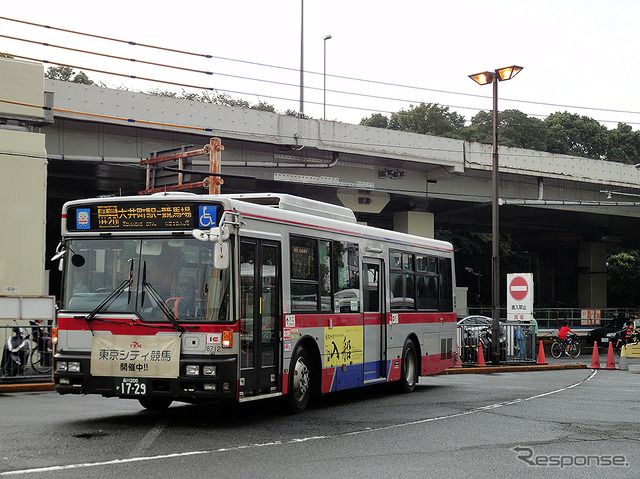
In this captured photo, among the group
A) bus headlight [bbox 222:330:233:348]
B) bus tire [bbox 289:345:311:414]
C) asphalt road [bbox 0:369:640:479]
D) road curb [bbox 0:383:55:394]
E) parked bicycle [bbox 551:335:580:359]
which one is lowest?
parked bicycle [bbox 551:335:580:359]

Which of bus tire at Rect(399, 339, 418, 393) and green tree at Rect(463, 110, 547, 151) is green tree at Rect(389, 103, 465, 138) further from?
bus tire at Rect(399, 339, 418, 393)

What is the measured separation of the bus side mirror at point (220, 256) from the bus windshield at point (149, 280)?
38cm

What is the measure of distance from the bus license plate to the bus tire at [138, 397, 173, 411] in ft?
6.42

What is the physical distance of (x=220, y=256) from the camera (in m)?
10.6

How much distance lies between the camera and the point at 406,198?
4006cm

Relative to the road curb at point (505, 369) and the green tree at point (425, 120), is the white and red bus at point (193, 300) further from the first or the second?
the green tree at point (425, 120)

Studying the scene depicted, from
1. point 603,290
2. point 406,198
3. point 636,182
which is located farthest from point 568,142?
point 406,198

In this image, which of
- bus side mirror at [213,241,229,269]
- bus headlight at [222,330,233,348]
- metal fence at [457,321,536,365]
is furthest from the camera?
metal fence at [457,321,536,365]

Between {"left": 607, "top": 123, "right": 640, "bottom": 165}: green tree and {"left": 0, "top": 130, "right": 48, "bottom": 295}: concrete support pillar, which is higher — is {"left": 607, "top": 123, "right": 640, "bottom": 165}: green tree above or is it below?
above

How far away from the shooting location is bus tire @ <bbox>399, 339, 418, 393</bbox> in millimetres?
17031

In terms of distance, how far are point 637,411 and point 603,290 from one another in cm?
5330

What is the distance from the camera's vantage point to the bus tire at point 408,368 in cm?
1703

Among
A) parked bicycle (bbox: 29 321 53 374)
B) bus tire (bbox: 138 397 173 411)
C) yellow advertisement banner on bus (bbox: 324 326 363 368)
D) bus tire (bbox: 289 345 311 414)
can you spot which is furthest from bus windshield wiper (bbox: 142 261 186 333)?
parked bicycle (bbox: 29 321 53 374)

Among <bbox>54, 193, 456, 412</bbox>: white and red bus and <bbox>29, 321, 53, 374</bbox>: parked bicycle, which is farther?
<bbox>29, 321, 53, 374</bbox>: parked bicycle
